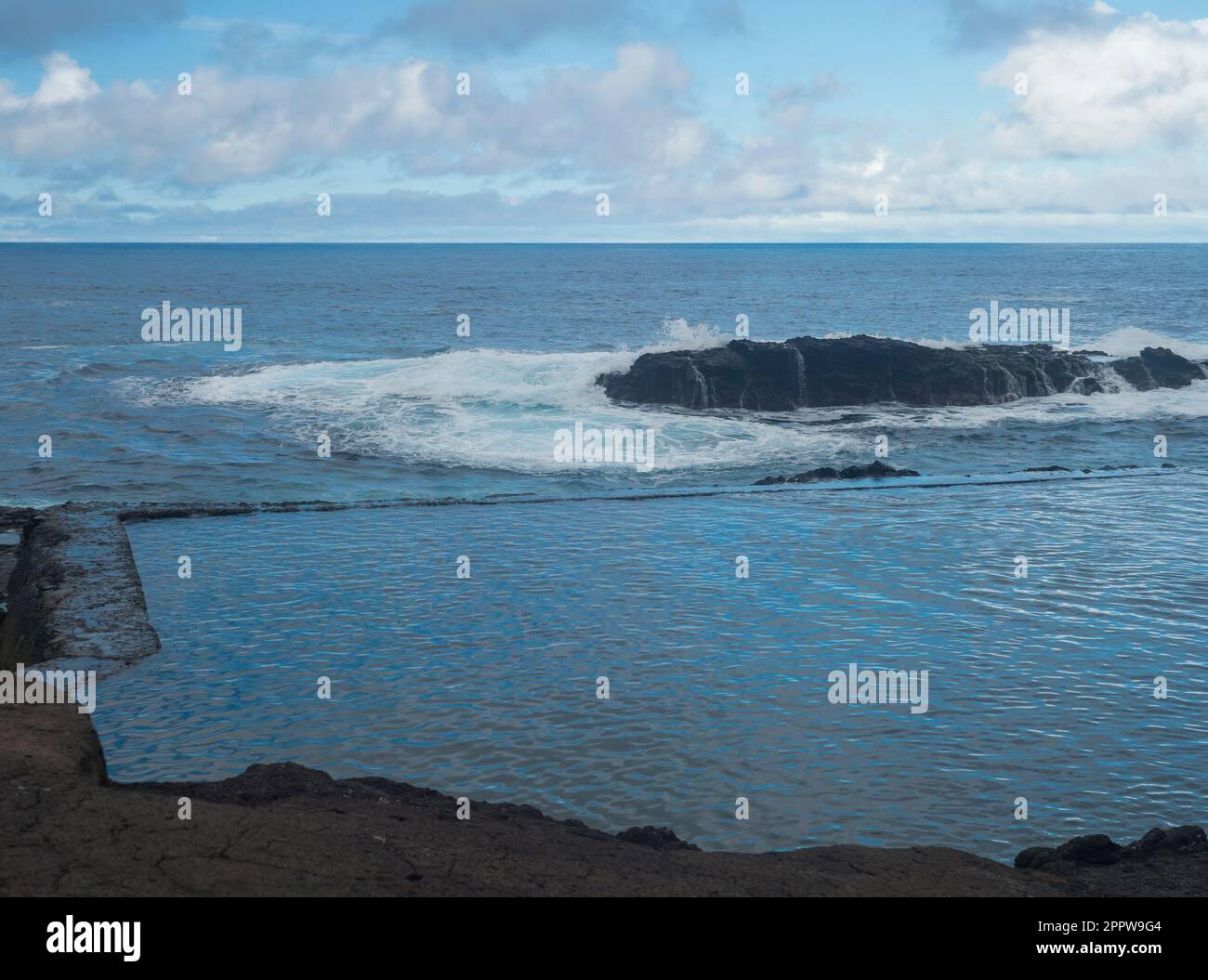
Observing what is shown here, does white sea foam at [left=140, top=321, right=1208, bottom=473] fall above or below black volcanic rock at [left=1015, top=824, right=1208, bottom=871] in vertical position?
above

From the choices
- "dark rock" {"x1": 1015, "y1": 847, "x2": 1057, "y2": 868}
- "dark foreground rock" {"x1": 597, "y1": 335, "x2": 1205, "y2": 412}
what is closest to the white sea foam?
"dark foreground rock" {"x1": 597, "y1": 335, "x2": 1205, "y2": 412}

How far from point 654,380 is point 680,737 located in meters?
25.0

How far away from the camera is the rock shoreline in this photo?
6457 mm

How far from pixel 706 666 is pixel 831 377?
24.2 metres

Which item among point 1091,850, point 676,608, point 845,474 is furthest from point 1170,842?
point 845,474

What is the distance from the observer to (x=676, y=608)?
45.8 feet

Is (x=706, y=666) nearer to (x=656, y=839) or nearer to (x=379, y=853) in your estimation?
(x=656, y=839)

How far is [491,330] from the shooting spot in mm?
66875

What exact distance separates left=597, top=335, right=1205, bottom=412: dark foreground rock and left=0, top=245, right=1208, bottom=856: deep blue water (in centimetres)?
130

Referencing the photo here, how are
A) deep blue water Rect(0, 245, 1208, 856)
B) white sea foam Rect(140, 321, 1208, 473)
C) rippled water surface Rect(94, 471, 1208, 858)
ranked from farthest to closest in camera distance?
1. white sea foam Rect(140, 321, 1208, 473)
2. deep blue water Rect(0, 245, 1208, 856)
3. rippled water surface Rect(94, 471, 1208, 858)

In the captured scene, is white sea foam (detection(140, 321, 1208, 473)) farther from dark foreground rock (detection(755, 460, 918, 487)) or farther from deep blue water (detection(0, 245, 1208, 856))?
dark foreground rock (detection(755, 460, 918, 487))

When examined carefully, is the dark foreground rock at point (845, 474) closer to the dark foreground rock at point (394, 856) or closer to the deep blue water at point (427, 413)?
the deep blue water at point (427, 413)

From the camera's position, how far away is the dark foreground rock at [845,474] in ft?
75.5
